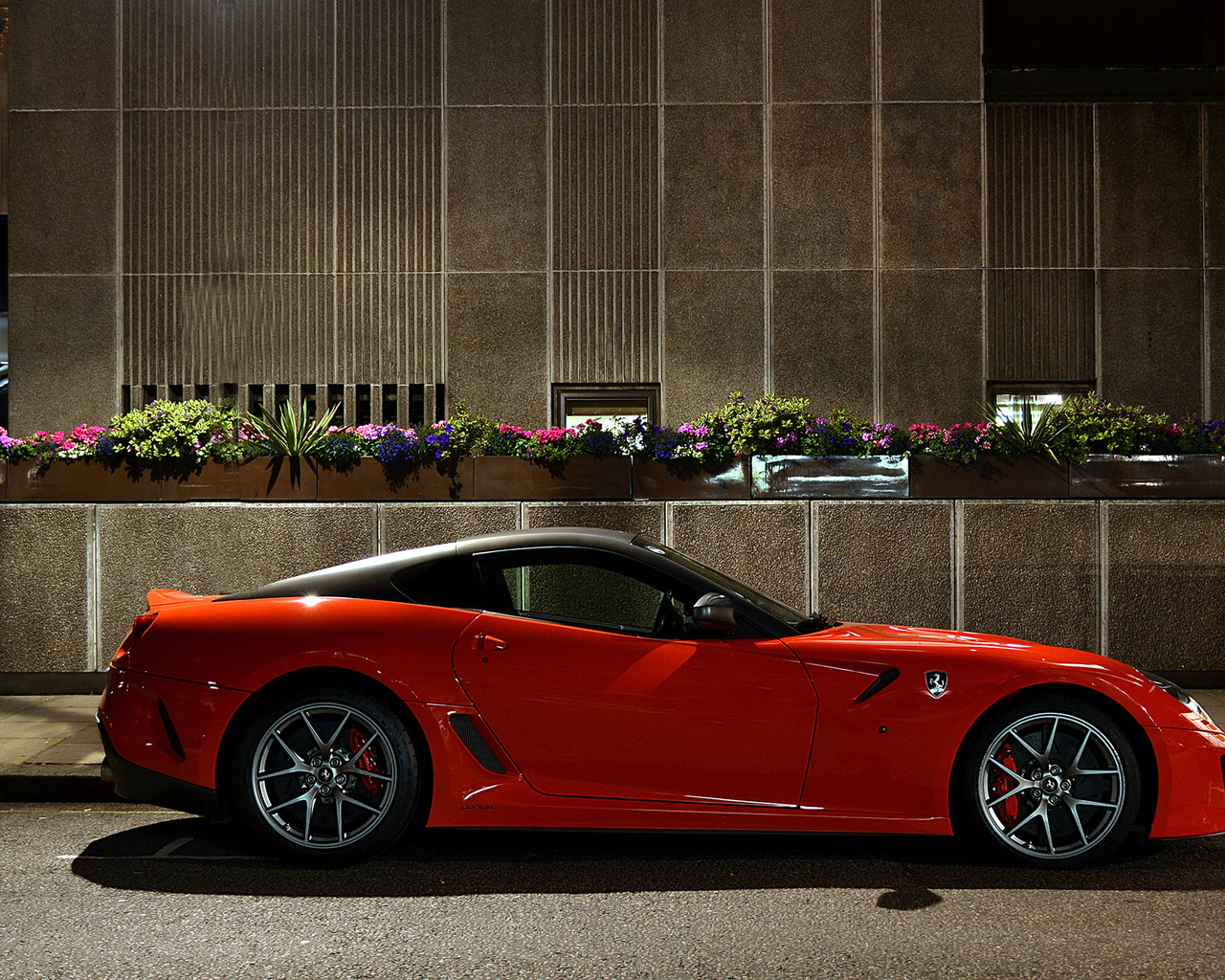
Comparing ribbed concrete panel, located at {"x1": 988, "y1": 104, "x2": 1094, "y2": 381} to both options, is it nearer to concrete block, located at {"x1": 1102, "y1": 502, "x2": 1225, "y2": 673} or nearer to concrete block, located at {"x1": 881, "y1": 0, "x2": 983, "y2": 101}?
concrete block, located at {"x1": 881, "y1": 0, "x2": 983, "y2": 101}

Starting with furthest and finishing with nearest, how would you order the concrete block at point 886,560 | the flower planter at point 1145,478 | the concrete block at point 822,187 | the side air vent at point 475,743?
the concrete block at point 822,187, the concrete block at point 886,560, the flower planter at point 1145,478, the side air vent at point 475,743

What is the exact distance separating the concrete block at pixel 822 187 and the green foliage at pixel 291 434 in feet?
14.6

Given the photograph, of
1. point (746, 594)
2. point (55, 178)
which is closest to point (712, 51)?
point (55, 178)

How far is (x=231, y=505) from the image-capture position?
27.3ft

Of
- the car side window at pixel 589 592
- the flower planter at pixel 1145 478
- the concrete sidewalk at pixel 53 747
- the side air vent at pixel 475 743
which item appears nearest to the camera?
the side air vent at pixel 475 743

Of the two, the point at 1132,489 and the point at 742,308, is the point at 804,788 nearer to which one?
the point at 1132,489

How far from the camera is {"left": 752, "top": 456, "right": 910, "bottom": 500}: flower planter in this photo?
830 cm

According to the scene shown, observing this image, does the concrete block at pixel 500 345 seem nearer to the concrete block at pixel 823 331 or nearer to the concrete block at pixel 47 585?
the concrete block at pixel 823 331

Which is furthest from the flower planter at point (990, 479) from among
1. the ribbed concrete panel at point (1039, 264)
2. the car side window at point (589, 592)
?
the car side window at point (589, 592)

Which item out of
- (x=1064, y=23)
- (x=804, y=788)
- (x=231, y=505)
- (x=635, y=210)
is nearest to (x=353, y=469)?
(x=231, y=505)

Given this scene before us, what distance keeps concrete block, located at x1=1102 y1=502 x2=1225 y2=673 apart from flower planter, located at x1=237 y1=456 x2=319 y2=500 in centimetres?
648

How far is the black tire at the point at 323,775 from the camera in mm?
4039

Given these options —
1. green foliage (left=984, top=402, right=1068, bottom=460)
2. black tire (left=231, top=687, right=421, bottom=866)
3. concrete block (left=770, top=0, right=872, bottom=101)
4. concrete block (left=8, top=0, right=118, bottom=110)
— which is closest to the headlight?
black tire (left=231, top=687, right=421, bottom=866)

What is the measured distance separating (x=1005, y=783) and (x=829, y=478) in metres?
4.47
